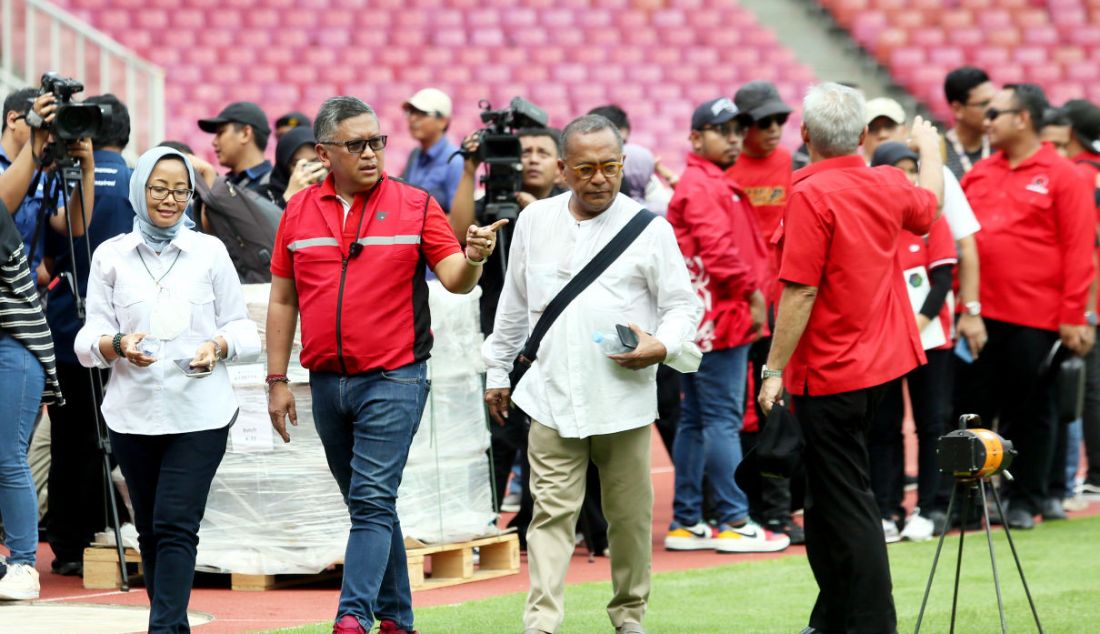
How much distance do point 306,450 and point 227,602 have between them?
27.2 inches

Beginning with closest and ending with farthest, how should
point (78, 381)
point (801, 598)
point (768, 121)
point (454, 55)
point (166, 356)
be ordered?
point (166, 356)
point (801, 598)
point (78, 381)
point (768, 121)
point (454, 55)

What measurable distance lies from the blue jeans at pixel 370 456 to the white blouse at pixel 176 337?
0.33m

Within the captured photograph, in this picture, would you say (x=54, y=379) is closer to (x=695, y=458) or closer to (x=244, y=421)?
(x=244, y=421)

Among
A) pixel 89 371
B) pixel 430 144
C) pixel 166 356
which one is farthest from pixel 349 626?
pixel 430 144

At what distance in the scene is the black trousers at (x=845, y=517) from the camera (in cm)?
511

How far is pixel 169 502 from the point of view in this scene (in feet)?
16.0

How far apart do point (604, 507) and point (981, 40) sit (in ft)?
52.8

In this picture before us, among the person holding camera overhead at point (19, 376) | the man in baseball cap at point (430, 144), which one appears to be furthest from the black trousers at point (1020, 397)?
the person holding camera overhead at point (19, 376)

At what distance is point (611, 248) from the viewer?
5082 millimetres

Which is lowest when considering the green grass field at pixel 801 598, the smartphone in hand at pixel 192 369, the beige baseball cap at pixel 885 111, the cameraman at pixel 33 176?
the green grass field at pixel 801 598

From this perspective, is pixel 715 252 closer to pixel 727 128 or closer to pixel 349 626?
pixel 727 128

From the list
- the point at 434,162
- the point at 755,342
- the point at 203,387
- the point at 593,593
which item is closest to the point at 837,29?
the point at 434,162

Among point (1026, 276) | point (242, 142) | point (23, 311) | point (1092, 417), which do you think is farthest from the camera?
point (1092, 417)

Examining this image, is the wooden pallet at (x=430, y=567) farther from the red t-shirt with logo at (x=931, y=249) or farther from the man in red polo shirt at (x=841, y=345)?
the red t-shirt with logo at (x=931, y=249)
